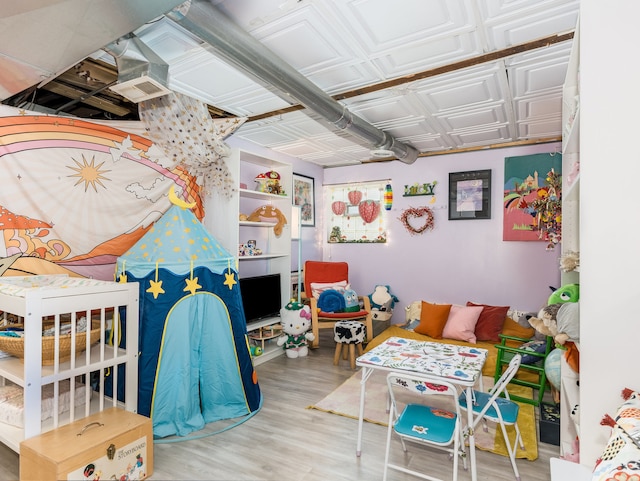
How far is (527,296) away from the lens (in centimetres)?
439

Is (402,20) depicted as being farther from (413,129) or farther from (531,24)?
(413,129)

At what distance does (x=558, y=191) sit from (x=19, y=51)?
122 inches

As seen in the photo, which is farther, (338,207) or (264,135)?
(338,207)

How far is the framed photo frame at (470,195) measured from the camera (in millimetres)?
4621

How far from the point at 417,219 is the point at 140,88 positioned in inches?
150

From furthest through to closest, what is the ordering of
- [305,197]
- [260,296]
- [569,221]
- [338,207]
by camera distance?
[338,207] < [305,197] < [260,296] < [569,221]

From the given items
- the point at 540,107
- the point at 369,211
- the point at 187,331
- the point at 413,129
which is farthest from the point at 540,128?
the point at 187,331

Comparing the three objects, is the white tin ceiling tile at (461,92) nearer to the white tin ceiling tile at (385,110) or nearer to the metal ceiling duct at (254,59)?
the white tin ceiling tile at (385,110)

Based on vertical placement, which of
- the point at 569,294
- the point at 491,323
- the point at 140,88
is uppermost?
the point at 140,88

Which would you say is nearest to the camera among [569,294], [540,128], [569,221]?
[569,294]

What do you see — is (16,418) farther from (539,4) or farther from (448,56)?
(539,4)

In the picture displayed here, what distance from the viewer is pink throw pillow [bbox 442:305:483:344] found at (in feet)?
13.9

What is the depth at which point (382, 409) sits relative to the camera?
2.99m

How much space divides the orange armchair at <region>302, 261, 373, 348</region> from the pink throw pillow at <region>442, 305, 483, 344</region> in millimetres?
912
